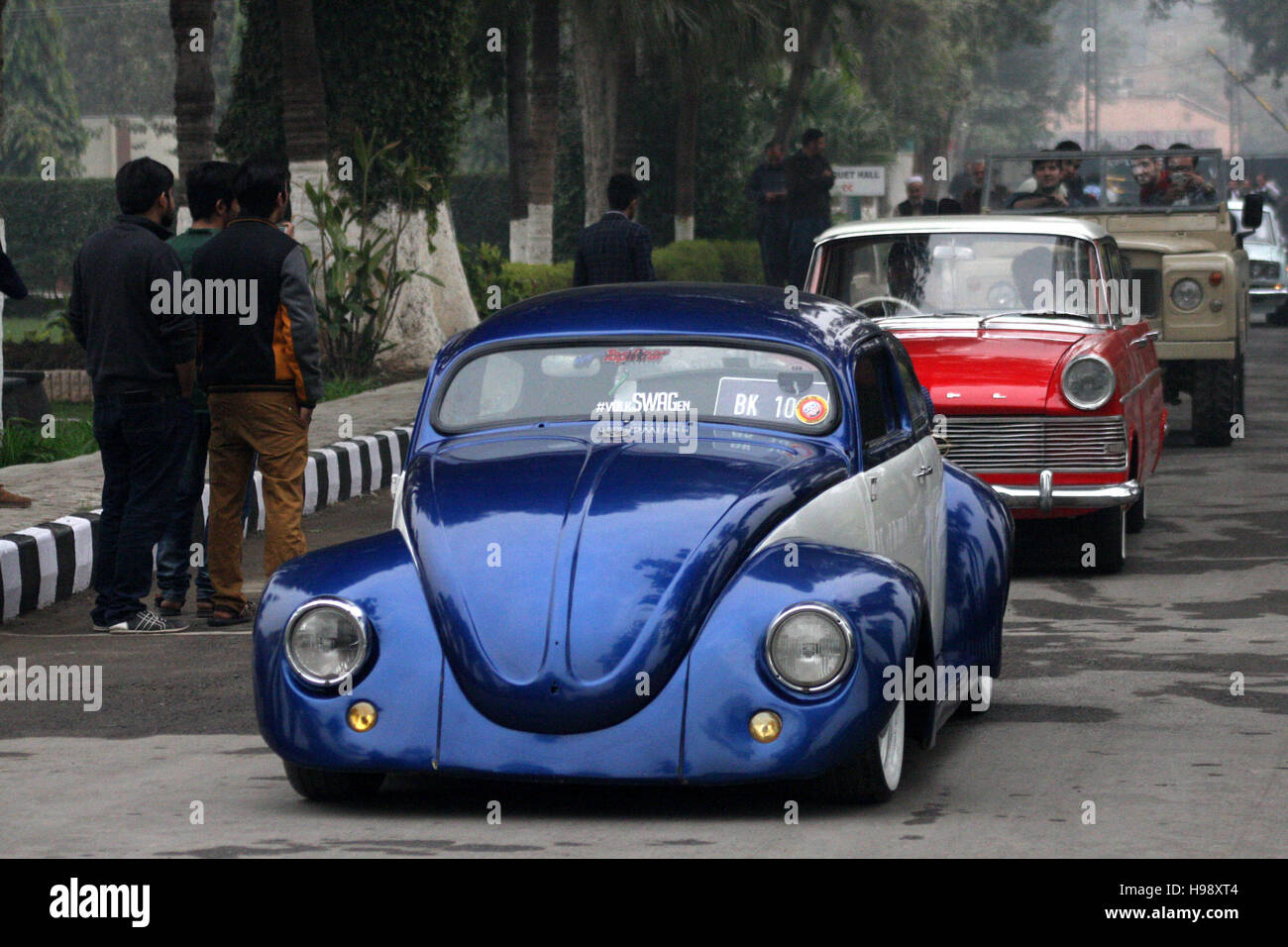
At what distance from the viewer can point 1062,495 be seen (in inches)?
408

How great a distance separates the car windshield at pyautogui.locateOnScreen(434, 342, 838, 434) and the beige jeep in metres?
9.17

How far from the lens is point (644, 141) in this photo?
123 feet

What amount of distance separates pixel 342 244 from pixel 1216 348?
7327 millimetres

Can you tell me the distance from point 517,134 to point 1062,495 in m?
21.8

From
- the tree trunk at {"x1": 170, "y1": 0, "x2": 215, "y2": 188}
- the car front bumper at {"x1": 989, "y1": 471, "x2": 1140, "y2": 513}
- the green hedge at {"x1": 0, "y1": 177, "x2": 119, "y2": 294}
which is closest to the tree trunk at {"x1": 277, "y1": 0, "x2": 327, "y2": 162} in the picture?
the tree trunk at {"x1": 170, "y1": 0, "x2": 215, "y2": 188}

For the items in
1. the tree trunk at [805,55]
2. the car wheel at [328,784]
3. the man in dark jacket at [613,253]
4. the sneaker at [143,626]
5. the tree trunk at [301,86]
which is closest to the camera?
the car wheel at [328,784]

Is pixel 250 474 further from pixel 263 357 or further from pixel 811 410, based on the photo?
pixel 811 410

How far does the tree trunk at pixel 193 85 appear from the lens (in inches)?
675

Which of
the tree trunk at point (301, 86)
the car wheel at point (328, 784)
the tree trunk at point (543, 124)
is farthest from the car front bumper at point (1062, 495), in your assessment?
the tree trunk at point (543, 124)

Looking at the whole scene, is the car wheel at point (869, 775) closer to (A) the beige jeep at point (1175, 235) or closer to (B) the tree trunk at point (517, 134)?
(A) the beige jeep at point (1175, 235)

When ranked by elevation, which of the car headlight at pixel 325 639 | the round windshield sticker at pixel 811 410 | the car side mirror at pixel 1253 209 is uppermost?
the car side mirror at pixel 1253 209

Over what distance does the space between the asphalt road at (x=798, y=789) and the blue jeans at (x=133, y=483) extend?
26 centimetres

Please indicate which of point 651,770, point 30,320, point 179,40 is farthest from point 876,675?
point 30,320

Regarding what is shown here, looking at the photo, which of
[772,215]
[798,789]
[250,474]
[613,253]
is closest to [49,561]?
[250,474]
